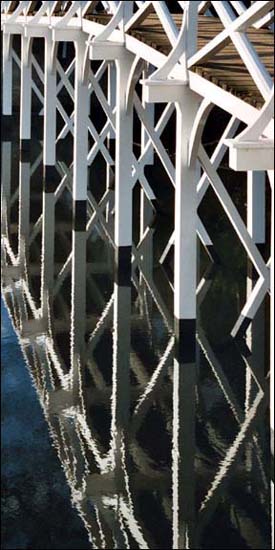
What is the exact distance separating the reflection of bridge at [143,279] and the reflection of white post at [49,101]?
163 cm

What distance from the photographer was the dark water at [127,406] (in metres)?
8.27

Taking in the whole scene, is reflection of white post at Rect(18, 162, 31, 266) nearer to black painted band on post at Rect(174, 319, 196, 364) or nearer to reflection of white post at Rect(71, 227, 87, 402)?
reflection of white post at Rect(71, 227, 87, 402)

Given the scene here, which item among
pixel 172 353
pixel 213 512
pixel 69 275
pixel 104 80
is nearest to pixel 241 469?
pixel 213 512

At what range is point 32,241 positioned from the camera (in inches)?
680

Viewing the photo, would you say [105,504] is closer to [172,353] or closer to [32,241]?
[172,353]

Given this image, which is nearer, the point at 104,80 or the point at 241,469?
the point at 241,469

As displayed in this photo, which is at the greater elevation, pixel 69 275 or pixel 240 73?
pixel 240 73

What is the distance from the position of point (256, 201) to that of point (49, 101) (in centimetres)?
708

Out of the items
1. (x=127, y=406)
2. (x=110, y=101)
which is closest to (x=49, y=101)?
(x=110, y=101)

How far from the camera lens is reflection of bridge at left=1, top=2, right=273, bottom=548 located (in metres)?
8.72

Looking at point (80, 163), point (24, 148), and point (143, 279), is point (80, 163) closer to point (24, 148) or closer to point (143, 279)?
point (143, 279)

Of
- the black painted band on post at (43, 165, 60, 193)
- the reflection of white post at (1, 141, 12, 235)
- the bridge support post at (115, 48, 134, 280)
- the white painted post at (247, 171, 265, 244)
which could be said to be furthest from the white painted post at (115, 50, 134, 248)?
the black painted band on post at (43, 165, 60, 193)

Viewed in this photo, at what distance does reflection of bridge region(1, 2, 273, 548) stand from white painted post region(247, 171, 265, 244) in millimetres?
16

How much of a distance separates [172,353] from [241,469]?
123 inches
